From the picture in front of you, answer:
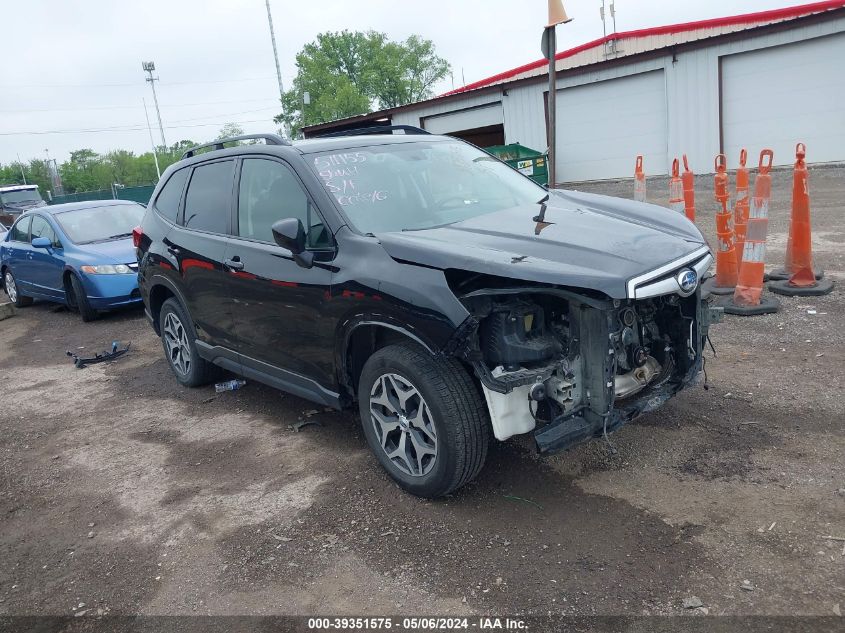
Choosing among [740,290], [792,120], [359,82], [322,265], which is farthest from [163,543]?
[359,82]

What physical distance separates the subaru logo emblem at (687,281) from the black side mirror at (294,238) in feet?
6.39

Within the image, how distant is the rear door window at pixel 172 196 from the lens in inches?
219

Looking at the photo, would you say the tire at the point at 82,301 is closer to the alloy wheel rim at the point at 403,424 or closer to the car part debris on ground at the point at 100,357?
the car part debris on ground at the point at 100,357

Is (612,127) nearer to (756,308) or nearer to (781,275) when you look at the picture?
(781,275)

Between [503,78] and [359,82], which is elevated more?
[359,82]

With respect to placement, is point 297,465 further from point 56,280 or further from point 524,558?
point 56,280

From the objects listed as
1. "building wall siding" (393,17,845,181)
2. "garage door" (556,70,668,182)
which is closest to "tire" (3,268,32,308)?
"building wall siding" (393,17,845,181)

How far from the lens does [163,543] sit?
11.7 feet

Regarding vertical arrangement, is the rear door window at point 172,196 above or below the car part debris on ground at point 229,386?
above

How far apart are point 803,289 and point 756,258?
2.60 ft

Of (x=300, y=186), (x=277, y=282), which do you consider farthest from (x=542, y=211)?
(x=277, y=282)

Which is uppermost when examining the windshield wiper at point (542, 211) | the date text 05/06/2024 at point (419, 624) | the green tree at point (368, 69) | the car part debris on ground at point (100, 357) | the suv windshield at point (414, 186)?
the green tree at point (368, 69)

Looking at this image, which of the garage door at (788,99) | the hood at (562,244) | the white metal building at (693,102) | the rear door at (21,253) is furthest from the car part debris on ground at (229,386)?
the garage door at (788,99)

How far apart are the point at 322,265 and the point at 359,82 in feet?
220
